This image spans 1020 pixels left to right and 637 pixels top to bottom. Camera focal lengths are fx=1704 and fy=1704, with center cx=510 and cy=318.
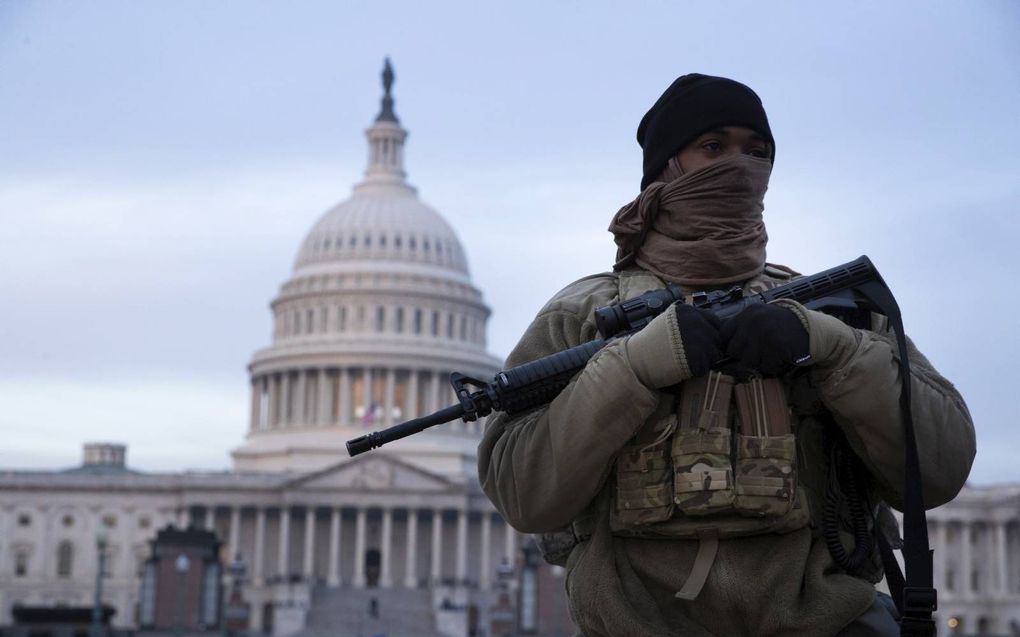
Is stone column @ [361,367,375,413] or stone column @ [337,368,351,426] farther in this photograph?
stone column @ [337,368,351,426]

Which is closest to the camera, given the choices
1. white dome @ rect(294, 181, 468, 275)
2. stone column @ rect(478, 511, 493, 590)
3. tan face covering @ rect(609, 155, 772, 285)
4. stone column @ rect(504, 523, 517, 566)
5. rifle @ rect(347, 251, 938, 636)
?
rifle @ rect(347, 251, 938, 636)

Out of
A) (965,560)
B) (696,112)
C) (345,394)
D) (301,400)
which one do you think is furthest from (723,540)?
(301,400)

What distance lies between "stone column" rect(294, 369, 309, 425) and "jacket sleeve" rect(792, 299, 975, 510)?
122 metres

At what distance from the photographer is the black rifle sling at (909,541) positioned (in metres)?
5.37

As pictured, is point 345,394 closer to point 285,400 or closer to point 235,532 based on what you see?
point 285,400

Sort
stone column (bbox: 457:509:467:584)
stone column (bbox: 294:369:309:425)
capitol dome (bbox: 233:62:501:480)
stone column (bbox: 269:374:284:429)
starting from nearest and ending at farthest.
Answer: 1. stone column (bbox: 457:509:467:584)
2. capitol dome (bbox: 233:62:501:480)
3. stone column (bbox: 294:369:309:425)
4. stone column (bbox: 269:374:284:429)

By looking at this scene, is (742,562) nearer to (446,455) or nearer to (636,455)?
(636,455)

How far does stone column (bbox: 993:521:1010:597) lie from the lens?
120500 mm

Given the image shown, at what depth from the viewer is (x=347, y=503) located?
114500 mm

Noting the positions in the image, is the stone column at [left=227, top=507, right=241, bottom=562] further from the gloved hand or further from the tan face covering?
the gloved hand

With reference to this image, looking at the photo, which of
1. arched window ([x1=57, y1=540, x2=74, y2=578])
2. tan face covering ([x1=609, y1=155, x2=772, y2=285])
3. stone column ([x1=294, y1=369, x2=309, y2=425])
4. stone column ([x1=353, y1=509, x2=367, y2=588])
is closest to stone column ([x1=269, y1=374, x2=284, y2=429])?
stone column ([x1=294, y1=369, x2=309, y2=425])

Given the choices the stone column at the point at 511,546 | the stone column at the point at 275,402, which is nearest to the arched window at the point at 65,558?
the stone column at the point at 275,402

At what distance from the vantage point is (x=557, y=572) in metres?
71.6

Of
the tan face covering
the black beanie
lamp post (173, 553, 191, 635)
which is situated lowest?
lamp post (173, 553, 191, 635)
